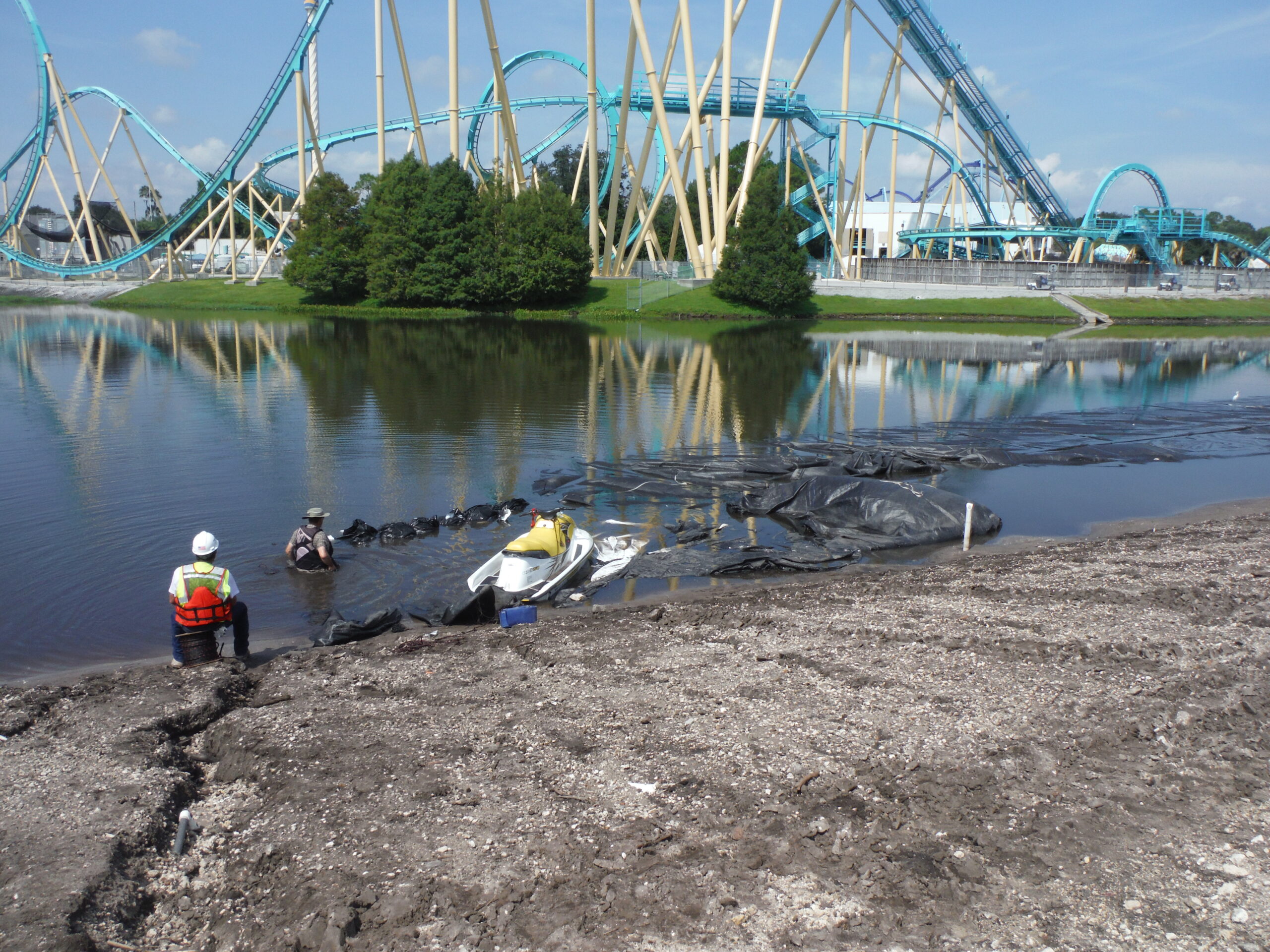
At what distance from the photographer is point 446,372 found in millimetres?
29156

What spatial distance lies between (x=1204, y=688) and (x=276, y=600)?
9.00 metres

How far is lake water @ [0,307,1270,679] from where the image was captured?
10.8 metres

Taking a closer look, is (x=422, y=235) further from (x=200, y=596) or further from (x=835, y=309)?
(x=200, y=596)

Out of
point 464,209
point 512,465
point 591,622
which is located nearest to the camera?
point 591,622

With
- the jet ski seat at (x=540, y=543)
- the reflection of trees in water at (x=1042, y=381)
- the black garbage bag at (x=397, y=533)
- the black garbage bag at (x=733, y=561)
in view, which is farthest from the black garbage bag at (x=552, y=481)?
the reflection of trees in water at (x=1042, y=381)

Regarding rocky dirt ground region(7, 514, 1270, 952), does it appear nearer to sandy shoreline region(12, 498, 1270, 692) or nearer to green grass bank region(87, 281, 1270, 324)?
sandy shoreline region(12, 498, 1270, 692)

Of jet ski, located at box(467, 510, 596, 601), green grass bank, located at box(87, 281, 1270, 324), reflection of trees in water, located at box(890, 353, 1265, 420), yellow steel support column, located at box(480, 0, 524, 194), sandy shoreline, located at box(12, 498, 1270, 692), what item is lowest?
sandy shoreline, located at box(12, 498, 1270, 692)

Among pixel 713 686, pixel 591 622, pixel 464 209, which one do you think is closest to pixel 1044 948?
pixel 713 686

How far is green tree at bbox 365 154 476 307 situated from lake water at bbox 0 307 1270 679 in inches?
608

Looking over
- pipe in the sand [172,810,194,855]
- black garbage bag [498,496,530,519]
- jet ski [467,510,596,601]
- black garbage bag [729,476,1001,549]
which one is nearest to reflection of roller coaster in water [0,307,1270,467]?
black garbage bag [498,496,530,519]

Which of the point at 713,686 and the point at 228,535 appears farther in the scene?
the point at 228,535

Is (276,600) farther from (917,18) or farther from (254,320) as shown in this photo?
(917,18)

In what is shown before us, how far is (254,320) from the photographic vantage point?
51.2 meters

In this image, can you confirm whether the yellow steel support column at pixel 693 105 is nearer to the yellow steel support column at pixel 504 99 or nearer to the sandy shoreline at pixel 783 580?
the yellow steel support column at pixel 504 99
